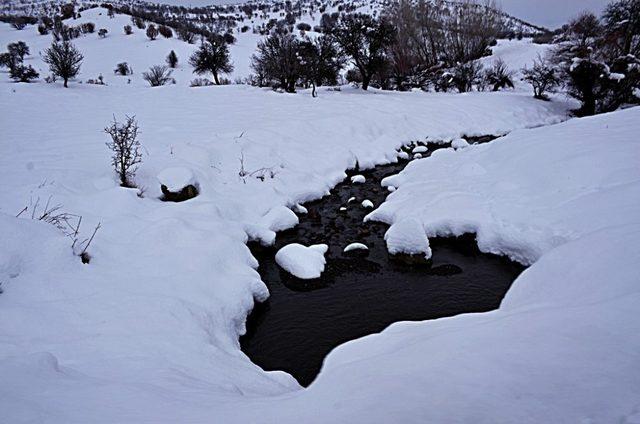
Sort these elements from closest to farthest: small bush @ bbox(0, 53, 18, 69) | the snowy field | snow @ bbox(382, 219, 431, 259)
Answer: the snowy field, snow @ bbox(382, 219, 431, 259), small bush @ bbox(0, 53, 18, 69)

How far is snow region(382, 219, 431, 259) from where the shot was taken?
649 cm

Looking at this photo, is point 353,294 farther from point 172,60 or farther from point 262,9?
point 262,9

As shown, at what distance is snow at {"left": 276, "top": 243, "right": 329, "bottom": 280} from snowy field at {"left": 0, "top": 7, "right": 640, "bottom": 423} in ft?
1.97

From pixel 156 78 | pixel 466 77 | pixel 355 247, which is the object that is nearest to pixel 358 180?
pixel 355 247

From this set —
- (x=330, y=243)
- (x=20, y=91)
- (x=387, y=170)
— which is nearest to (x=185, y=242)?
(x=330, y=243)

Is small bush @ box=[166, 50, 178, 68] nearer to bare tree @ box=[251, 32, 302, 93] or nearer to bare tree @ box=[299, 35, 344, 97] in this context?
bare tree @ box=[251, 32, 302, 93]

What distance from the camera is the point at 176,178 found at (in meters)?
7.92

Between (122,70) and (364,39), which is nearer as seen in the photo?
(364,39)

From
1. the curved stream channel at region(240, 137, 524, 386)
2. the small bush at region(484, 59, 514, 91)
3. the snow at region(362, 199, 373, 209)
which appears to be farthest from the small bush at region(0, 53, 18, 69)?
the small bush at region(484, 59, 514, 91)

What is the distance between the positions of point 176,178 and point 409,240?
17.6ft

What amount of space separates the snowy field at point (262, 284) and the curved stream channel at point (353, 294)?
14.2 inches

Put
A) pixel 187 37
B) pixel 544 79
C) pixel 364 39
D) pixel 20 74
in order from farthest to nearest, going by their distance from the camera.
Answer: pixel 187 37, pixel 364 39, pixel 544 79, pixel 20 74

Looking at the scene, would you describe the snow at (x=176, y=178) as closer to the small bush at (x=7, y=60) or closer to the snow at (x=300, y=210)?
the snow at (x=300, y=210)

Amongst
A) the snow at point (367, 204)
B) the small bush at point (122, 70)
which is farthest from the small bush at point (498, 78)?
the small bush at point (122, 70)
